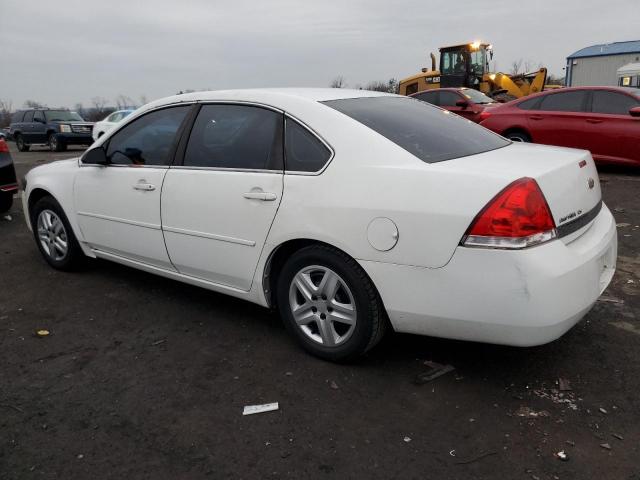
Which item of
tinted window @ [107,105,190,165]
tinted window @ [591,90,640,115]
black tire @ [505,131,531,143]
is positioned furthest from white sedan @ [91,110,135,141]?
tinted window @ [107,105,190,165]

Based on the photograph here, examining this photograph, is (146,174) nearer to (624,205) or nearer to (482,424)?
(482,424)

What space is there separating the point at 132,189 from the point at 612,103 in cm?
777

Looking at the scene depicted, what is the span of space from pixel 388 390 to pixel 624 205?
540 cm

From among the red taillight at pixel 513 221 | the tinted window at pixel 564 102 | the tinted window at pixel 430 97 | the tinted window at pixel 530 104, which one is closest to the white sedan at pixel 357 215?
the red taillight at pixel 513 221

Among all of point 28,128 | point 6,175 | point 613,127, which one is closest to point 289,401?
point 6,175

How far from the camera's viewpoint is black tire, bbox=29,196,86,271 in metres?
4.77

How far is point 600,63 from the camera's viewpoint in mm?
41750

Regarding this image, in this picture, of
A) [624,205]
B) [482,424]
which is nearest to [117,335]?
[482,424]

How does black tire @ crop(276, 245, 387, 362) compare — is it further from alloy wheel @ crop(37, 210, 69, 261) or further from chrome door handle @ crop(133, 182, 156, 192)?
alloy wheel @ crop(37, 210, 69, 261)

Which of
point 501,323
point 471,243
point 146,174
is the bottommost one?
point 501,323

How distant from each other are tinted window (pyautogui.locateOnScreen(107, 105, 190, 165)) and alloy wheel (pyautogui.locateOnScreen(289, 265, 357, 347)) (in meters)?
1.37

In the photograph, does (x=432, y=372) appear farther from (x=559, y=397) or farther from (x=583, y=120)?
(x=583, y=120)

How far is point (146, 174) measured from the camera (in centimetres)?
392

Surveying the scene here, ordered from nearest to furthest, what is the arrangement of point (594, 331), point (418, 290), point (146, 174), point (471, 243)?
1. point (471, 243)
2. point (418, 290)
3. point (594, 331)
4. point (146, 174)
